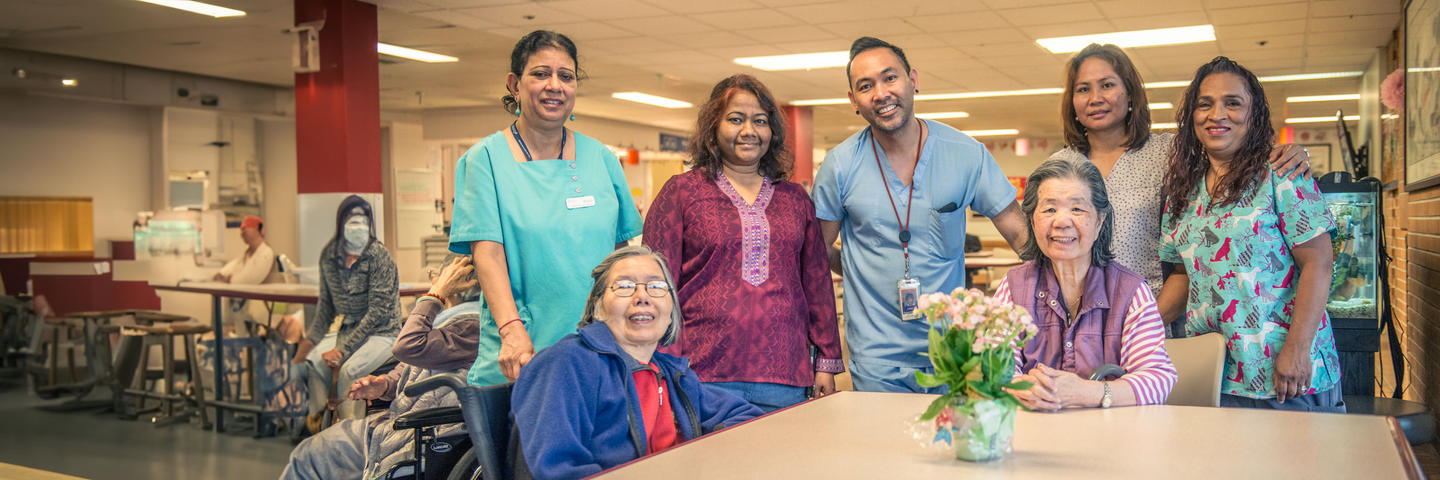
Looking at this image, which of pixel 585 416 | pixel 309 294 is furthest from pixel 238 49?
pixel 585 416

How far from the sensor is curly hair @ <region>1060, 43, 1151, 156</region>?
2.83 meters

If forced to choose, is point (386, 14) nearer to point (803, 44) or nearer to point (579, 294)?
point (803, 44)

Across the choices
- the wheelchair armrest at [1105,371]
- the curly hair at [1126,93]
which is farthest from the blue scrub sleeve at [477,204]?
the curly hair at [1126,93]

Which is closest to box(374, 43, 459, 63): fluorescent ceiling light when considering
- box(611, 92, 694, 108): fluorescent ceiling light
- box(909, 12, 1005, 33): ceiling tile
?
box(611, 92, 694, 108): fluorescent ceiling light

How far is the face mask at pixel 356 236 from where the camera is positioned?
5.80 metres

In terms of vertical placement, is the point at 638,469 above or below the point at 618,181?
below

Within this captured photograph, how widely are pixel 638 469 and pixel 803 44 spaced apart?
8.18 metres

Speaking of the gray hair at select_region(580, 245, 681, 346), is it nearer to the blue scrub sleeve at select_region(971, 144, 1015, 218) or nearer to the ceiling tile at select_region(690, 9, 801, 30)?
the blue scrub sleeve at select_region(971, 144, 1015, 218)

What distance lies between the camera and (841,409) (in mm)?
2148

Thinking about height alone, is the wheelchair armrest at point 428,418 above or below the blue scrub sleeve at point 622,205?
below

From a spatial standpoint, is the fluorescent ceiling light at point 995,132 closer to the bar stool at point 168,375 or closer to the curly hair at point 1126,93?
the bar stool at point 168,375

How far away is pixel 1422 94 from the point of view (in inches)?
201

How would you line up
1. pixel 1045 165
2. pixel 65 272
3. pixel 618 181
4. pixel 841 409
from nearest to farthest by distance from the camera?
pixel 841 409
pixel 1045 165
pixel 618 181
pixel 65 272

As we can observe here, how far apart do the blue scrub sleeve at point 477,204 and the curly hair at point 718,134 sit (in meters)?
0.54
